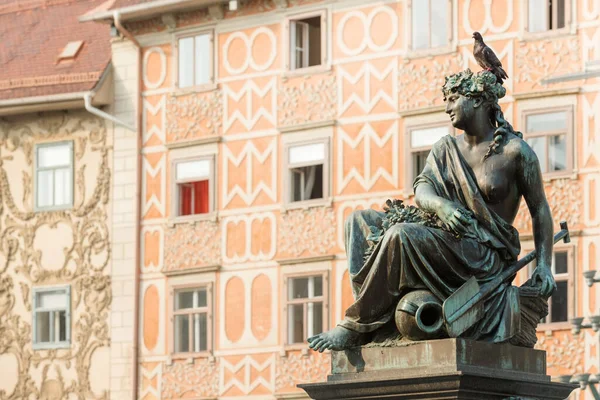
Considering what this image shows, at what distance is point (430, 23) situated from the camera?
32844mm

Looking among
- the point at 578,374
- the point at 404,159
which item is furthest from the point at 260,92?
the point at 578,374

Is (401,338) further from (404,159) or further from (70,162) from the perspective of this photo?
(70,162)

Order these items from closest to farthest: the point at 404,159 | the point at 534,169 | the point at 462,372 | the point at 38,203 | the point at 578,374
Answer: the point at 462,372, the point at 534,169, the point at 578,374, the point at 404,159, the point at 38,203

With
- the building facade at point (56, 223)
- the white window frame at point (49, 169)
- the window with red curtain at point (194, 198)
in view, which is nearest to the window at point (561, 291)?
the window with red curtain at point (194, 198)

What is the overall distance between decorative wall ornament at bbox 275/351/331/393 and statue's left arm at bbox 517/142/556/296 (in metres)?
23.4

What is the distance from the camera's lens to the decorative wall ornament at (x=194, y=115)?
3550cm

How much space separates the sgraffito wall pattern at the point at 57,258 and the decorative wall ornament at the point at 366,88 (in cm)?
530

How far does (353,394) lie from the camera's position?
9398 mm

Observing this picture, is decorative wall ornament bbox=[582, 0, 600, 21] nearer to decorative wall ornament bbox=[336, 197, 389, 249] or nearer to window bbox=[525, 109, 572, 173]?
window bbox=[525, 109, 572, 173]

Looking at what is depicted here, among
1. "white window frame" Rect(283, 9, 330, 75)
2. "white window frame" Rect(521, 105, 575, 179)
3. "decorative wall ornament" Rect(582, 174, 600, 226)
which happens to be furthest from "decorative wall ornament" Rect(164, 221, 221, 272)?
"decorative wall ornament" Rect(582, 174, 600, 226)

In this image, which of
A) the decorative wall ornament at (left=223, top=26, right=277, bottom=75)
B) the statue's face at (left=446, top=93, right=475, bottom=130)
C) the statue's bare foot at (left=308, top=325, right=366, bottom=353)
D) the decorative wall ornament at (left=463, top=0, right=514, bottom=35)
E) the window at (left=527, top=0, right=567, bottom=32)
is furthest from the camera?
the decorative wall ornament at (left=223, top=26, right=277, bottom=75)

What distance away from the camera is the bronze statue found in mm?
9328

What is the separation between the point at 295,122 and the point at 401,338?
25.1m

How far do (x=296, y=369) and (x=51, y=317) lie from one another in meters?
5.84
